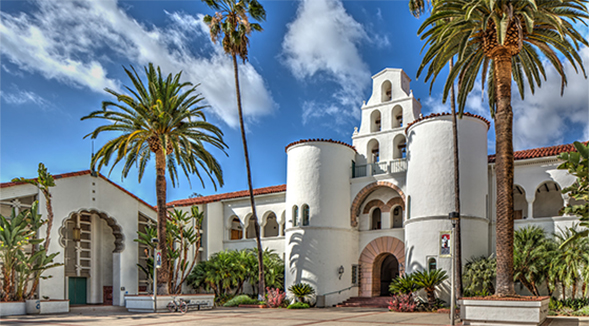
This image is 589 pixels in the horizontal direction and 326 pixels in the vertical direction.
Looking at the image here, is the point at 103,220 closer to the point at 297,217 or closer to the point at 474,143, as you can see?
the point at 297,217

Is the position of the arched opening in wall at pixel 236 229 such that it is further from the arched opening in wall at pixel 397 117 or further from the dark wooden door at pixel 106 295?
the arched opening in wall at pixel 397 117

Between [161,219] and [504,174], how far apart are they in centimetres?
1765

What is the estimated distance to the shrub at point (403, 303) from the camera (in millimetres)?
23312

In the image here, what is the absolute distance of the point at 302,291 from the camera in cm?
2802

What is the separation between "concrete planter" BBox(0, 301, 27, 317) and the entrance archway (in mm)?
20605

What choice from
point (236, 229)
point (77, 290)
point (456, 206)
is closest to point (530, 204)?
point (456, 206)

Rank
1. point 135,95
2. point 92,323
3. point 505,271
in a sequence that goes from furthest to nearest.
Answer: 1. point 135,95
2. point 92,323
3. point 505,271

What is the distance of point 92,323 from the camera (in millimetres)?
18688

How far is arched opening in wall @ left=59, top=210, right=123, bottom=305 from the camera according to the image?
1217 inches

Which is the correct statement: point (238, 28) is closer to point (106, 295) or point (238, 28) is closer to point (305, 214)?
point (305, 214)

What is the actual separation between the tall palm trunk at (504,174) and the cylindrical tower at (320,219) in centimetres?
1358

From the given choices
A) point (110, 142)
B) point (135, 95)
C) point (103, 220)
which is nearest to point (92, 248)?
point (103, 220)

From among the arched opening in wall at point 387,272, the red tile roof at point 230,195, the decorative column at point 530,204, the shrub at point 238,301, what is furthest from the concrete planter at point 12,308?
the decorative column at point 530,204

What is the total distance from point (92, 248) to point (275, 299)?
515 inches
